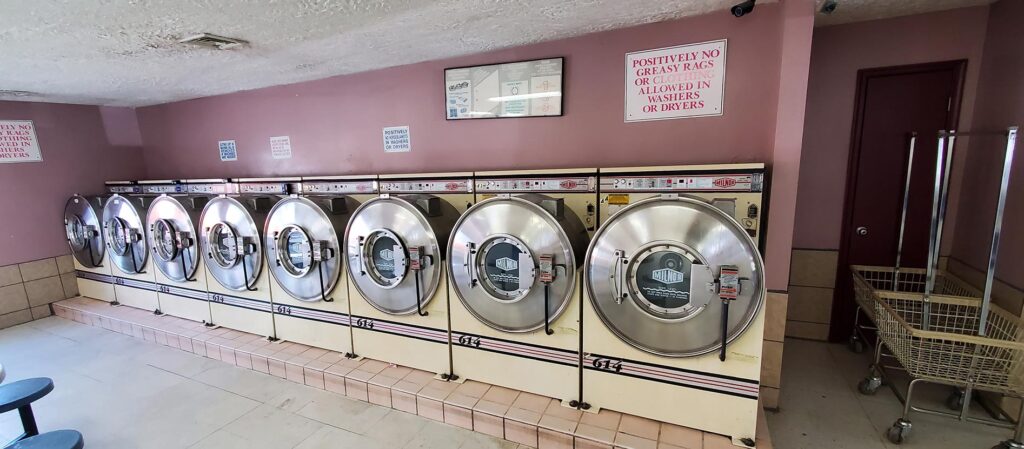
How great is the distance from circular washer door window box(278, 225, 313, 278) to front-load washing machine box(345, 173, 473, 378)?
16.0 inches

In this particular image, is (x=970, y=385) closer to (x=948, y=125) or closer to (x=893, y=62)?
(x=948, y=125)

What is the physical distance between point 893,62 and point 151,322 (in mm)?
7067

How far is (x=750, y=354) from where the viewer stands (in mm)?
2125

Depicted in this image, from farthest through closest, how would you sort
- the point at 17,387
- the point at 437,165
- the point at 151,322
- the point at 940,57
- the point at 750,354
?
1. the point at 151,322
2. the point at 437,165
3. the point at 940,57
4. the point at 17,387
5. the point at 750,354

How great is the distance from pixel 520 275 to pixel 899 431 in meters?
2.40

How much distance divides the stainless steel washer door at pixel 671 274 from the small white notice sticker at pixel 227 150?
13.4ft

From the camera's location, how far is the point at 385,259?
2990 millimetres

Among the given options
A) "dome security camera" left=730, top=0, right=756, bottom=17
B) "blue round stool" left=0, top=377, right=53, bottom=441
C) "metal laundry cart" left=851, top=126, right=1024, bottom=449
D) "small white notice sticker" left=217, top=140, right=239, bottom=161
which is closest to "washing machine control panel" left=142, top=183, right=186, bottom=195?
"small white notice sticker" left=217, top=140, right=239, bottom=161

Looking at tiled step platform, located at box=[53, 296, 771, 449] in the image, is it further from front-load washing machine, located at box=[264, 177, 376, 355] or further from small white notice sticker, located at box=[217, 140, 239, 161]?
small white notice sticker, located at box=[217, 140, 239, 161]

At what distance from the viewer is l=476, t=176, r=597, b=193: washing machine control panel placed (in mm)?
2691

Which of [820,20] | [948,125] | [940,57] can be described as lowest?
[948,125]

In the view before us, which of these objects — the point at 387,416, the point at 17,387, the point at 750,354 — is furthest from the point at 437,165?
the point at 17,387

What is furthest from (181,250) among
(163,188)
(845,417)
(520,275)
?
(845,417)

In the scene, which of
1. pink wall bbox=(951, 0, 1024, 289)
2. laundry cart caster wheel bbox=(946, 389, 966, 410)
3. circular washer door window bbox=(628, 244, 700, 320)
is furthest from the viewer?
laundry cart caster wheel bbox=(946, 389, 966, 410)
